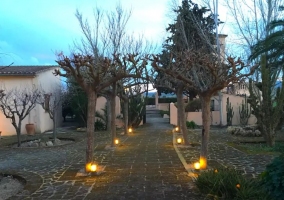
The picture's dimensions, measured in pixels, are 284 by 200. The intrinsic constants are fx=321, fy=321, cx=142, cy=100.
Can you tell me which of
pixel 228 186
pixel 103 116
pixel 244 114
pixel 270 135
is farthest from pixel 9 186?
pixel 244 114

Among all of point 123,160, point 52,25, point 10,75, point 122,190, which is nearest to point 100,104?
point 10,75

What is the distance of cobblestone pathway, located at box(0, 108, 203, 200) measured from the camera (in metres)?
6.45

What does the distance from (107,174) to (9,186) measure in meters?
2.40

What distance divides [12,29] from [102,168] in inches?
180

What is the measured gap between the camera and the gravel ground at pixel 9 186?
23.6ft

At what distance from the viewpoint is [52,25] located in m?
14.5

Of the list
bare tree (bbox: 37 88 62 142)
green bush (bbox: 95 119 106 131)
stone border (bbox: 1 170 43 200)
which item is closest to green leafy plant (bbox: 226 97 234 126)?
green bush (bbox: 95 119 106 131)

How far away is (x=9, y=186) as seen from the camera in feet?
25.9

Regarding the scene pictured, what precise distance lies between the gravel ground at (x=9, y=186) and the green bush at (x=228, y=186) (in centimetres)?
414

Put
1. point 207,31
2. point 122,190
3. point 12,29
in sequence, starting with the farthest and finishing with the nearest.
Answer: point 207,31, point 122,190, point 12,29

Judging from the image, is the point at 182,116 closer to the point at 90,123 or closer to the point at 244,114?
the point at 90,123

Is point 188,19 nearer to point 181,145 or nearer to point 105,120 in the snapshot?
point 105,120

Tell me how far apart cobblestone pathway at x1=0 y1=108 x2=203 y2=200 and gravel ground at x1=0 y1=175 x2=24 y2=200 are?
25 cm

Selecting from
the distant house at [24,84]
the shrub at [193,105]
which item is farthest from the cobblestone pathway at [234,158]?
the shrub at [193,105]
